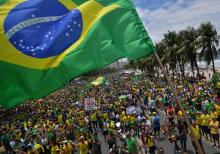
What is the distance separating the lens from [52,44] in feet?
27.1

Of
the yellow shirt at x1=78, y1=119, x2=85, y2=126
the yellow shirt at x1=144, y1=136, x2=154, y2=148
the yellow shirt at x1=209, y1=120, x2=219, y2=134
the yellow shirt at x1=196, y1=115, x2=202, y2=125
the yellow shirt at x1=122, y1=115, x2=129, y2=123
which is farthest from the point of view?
Answer: the yellow shirt at x1=78, y1=119, x2=85, y2=126

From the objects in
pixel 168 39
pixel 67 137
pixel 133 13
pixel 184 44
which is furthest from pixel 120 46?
pixel 168 39

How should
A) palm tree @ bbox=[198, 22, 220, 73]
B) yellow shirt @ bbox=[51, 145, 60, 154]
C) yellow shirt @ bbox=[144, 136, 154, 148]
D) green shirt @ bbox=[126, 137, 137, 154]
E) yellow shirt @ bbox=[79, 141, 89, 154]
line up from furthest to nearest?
1. palm tree @ bbox=[198, 22, 220, 73]
2. yellow shirt @ bbox=[51, 145, 60, 154]
3. yellow shirt @ bbox=[79, 141, 89, 154]
4. yellow shirt @ bbox=[144, 136, 154, 148]
5. green shirt @ bbox=[126, 137, 137, 154]

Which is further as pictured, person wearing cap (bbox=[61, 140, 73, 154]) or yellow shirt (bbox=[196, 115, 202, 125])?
yellow shirt (bbox=[196, 115, 202, 125])

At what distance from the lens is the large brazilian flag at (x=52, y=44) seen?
26.8 ft

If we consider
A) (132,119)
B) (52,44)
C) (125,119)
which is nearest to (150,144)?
(132,119)

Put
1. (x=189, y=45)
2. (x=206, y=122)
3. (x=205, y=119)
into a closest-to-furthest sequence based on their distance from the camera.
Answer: (x=206, y=122) < (x=205, y=119) < (x=189, y=45)

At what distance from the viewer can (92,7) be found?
8680 mm

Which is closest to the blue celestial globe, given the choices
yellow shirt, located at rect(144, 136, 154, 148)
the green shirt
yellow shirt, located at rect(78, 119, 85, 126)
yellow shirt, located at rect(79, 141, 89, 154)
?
the green shirt

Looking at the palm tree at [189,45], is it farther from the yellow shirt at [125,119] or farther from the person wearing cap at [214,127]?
the person wearing cap at [214,127]

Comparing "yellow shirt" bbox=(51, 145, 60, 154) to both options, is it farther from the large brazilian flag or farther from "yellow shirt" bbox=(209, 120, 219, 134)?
the large brazilian flag

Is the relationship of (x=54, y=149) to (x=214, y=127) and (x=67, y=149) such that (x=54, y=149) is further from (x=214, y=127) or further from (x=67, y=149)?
(x=214, y=127)

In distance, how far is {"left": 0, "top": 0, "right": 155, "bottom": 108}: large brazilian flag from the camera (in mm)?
8172

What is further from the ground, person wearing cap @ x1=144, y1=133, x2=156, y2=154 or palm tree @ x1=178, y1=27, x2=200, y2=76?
palm tree @ x1=178, y1=27, x2=200, y2=76
